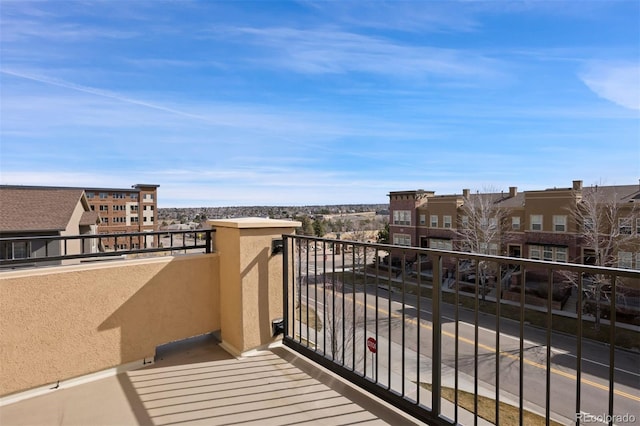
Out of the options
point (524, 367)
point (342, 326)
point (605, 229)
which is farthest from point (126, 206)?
point (605, 229)

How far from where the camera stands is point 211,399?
207cm

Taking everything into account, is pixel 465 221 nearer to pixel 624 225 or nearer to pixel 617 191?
pixel 617 191

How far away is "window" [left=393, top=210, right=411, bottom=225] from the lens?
1113 inches

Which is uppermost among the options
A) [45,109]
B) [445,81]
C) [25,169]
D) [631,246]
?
[445,81]

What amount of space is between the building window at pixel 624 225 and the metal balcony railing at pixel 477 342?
2.63 metres

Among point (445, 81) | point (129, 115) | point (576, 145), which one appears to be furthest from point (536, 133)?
point (129, 115)

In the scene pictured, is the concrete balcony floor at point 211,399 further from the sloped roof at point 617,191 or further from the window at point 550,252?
the window at point 550,252

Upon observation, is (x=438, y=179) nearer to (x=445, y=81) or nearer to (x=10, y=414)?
(x=445, y=81)

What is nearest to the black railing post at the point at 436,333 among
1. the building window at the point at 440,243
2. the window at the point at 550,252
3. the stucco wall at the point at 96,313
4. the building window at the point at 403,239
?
the stucco wall at the point at 96,313

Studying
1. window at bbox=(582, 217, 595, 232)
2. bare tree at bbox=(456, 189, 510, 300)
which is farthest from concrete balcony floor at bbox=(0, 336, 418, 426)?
bare tree at bbox=(456, 189, 510, 300)

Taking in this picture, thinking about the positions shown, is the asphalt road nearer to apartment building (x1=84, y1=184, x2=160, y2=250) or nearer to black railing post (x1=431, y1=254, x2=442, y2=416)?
black railing post (x1=431, y1=254, x2=442, y2=416)

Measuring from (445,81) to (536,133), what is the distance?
16336 mm

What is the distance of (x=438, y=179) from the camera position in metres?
32.4

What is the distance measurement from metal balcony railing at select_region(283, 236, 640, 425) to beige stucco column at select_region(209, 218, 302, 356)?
5.2 inches
